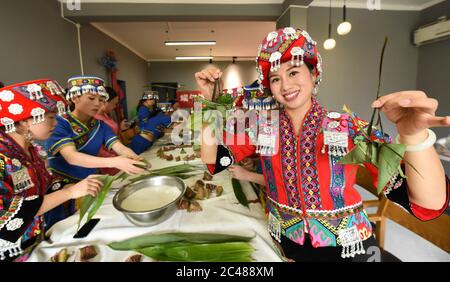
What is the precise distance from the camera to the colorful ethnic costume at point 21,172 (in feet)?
2.08

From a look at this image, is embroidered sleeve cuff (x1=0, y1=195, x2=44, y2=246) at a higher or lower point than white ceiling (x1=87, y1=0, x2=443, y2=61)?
lower

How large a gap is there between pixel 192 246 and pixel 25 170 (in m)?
0.69

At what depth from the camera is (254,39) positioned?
209 inches

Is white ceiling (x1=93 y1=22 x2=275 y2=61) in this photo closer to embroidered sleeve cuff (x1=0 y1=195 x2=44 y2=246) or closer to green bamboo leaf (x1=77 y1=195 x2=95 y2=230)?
green bamboo leaf (x1=77 y1=195 x2=95 y2=230)

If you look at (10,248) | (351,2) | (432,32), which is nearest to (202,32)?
(351,2)

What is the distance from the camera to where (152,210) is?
0.74m

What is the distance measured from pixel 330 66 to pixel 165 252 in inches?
141

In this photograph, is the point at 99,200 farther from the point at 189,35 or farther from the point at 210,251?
the point at 189,35

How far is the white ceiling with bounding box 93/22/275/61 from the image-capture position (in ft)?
13.9

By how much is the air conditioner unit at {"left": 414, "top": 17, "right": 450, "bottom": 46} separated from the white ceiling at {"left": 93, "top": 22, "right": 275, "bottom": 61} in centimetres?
232

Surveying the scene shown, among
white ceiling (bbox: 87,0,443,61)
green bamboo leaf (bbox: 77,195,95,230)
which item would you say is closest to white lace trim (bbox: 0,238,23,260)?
green bamboo leaf (bbox: 77,195,95,230)

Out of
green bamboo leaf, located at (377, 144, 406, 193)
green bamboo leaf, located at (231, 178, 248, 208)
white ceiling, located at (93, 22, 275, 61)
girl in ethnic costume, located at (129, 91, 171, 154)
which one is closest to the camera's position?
green bamboo leaf, located at (377, 144, 406, 193)

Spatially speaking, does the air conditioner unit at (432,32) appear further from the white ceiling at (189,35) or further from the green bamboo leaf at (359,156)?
the green bamboo leaf at (359,156)
